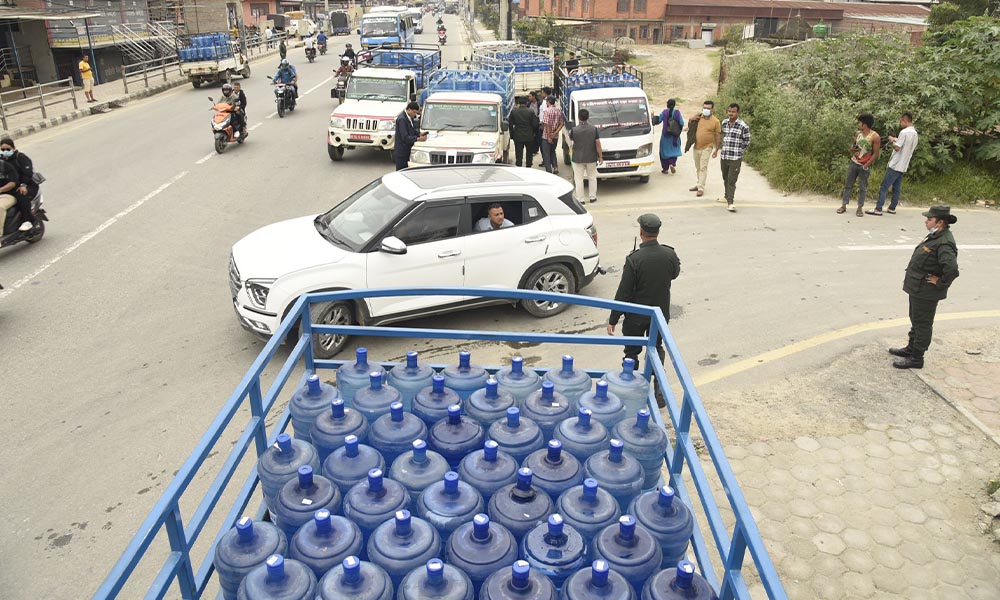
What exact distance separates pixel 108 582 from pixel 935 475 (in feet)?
19.1

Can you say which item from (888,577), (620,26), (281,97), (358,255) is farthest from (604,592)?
(620,26)

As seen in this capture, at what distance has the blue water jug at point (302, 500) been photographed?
297cm

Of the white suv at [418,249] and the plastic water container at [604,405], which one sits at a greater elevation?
the plastic water container at [604,405]

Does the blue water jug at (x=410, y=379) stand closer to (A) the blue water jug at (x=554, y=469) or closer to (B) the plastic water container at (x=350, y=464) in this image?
(B) the plastic water container at (x=350, y=464)

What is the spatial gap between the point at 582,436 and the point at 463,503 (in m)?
0.77

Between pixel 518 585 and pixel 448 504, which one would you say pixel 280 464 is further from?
pixel 518 585

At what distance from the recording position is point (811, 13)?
55562 millimetres

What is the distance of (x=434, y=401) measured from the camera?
3.70m

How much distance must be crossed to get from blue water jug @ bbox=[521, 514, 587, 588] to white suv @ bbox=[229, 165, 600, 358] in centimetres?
→ 475

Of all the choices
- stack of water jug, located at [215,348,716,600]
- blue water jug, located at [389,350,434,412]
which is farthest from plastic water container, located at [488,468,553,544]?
blue water jug, located at [389,350,434,412]

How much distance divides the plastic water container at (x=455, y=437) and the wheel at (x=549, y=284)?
4.73 metres

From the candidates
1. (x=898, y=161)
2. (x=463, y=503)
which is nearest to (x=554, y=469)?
(x=463, y=503)

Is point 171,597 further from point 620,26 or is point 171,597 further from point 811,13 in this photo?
point 811,13

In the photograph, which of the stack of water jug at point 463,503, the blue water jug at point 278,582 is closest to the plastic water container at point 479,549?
the stack of water jug at point 463,503
